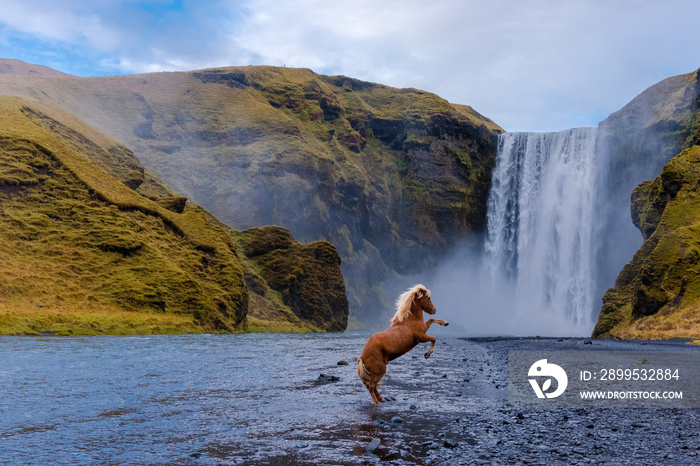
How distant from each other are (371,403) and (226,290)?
60.5m

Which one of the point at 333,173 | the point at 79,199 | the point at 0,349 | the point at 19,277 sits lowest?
the point at 0,349

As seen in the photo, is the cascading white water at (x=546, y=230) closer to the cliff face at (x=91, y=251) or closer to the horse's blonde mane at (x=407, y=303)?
the cliff face at (x=91, y=251)

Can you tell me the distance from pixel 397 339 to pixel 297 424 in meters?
3.51

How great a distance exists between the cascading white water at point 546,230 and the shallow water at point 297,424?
80.5 m

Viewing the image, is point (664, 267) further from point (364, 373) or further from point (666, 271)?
point (364, 373)

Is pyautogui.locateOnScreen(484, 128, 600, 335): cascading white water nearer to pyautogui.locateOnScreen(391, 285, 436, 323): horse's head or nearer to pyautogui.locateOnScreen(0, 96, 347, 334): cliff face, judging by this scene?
pyautogui.locateOnScreen(0, 96, 347, 334): cliff face

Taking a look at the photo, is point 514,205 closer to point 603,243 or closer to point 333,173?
point 603,243

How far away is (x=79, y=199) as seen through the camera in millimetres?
Result: 67625

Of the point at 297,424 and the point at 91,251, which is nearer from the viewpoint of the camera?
the point at 297,424

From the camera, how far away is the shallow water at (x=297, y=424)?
9.13m

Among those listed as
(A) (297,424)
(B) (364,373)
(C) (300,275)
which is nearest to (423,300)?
(B) (364,373)

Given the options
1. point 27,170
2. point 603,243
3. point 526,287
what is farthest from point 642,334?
point 27,170

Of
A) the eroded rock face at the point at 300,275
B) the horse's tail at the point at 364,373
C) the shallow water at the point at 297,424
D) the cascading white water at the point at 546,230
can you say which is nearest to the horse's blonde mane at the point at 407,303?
the horse's tail at the point at 364,373

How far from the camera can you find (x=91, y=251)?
62.2 meters
